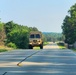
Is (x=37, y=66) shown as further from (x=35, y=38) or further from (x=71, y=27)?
(x=71, y=27)

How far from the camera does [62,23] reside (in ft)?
433

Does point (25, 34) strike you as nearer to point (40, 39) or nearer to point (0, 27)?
point (0, 27)

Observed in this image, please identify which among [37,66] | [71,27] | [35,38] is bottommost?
[37,66]

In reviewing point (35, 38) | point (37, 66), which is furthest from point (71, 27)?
point (37, 66)

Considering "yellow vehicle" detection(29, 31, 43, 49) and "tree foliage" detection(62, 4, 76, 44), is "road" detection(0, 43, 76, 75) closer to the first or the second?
"yellow vehicle" detection(29, 31, 43, 49)

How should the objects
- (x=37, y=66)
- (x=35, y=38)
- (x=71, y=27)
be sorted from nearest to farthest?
(x=37, y=66) < (x=35, y=38) < (x=71, y=27)

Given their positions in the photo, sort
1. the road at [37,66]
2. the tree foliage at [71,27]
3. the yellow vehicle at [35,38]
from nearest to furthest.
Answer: the road at [37,66] → the yellow vehicle at [35,38] → the tree foliage at [71,27]

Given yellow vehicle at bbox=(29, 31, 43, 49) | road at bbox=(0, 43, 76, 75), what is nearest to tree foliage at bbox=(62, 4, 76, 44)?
yellow vehicle at bbox=(29, 31, 43, 49)

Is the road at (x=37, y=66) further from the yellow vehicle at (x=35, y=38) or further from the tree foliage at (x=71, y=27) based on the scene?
the tree foliage at (x=71, y=27)

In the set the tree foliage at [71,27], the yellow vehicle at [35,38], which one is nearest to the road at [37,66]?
the yellow vehicle at [35,38]

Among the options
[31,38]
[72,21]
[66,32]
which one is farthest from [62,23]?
[31,38]

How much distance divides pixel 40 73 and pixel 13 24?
396ft

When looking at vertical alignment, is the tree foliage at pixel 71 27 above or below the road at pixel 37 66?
above

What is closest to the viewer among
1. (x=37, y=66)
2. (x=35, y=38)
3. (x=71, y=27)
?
(x=37, y=66)
